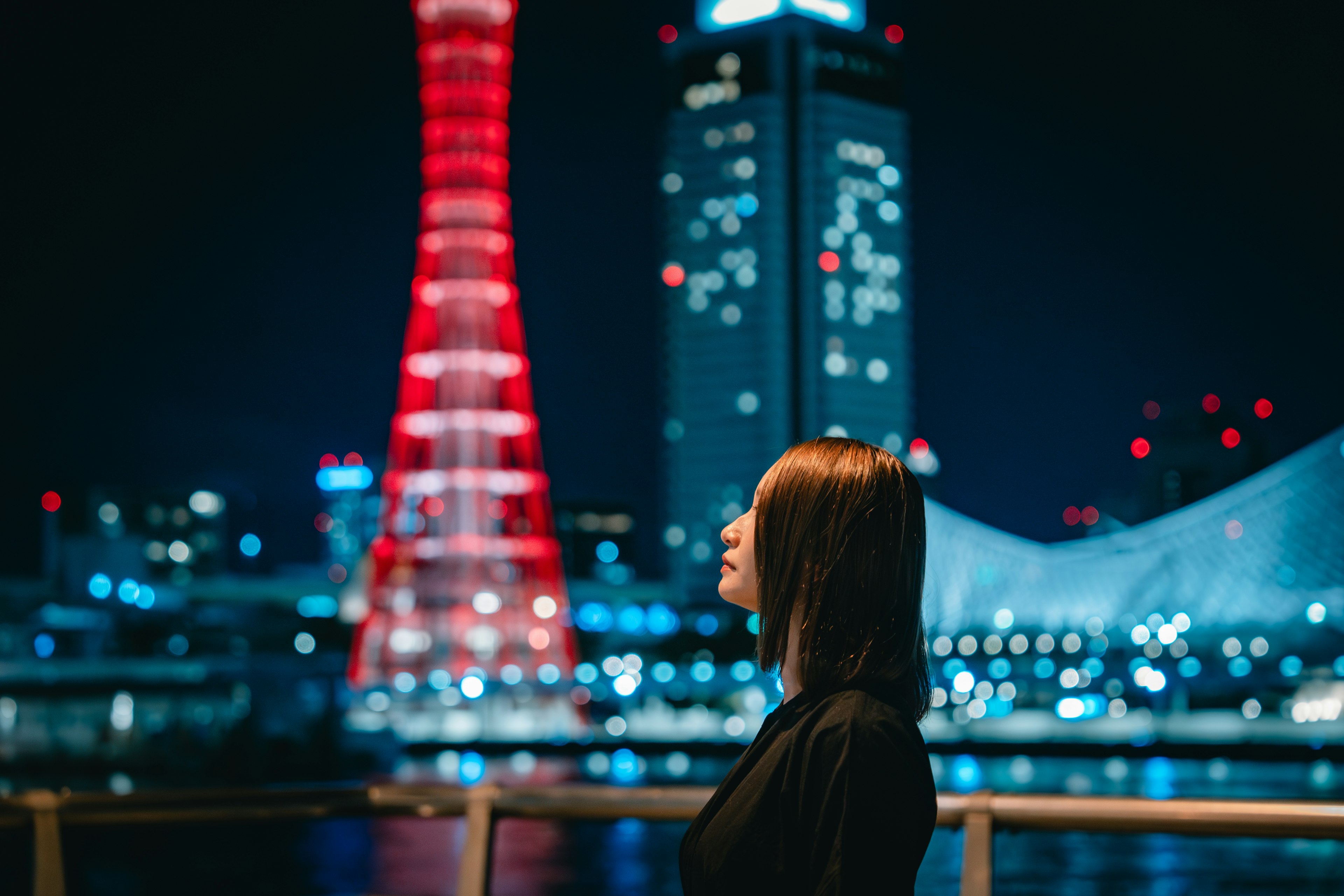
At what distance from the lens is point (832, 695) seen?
1.72 meters

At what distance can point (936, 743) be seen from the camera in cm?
5244

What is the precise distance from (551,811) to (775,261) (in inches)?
3642

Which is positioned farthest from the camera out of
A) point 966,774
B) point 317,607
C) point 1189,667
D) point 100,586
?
point 317,607

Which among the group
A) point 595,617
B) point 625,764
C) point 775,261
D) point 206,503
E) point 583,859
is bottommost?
point 625,764

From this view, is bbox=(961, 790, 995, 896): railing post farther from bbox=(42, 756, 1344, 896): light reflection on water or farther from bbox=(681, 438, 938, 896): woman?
bbox=(42, 756, 1344, 896): light reflection on water

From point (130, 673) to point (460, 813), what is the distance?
115ft

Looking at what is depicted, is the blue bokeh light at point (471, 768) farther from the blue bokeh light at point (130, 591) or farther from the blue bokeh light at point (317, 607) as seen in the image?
the blue bokeh light at point (317, 607)

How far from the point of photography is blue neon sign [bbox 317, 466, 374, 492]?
118250 mm

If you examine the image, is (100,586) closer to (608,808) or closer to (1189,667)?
(1189,667)

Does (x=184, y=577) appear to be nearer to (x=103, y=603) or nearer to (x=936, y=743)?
(x=103, y=603)

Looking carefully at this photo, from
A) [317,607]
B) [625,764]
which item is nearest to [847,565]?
[625,764]

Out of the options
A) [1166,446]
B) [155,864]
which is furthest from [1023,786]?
[1166,446]

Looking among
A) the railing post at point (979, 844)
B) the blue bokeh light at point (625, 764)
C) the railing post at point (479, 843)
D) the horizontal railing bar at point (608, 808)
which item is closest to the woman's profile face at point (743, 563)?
the horizontal railing bar at point (608, 808)

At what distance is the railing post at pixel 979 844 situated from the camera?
2.89m
